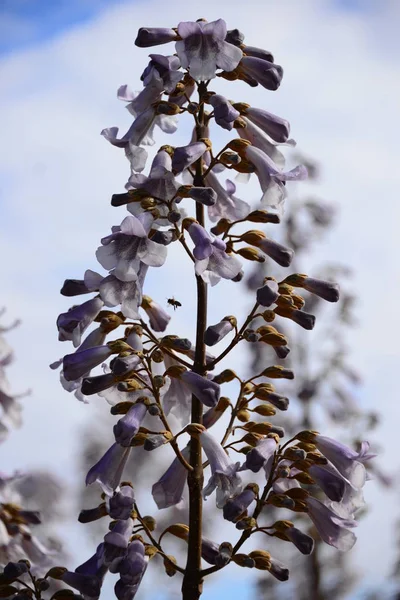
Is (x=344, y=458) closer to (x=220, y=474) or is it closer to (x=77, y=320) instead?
(x=220, y=474)

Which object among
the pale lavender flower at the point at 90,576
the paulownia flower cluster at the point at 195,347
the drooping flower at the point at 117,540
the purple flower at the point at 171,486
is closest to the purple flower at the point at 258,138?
the paulownia flower cluster at the point at 195,347

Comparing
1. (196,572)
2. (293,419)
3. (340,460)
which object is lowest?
(196,572)

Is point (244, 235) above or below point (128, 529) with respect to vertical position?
above

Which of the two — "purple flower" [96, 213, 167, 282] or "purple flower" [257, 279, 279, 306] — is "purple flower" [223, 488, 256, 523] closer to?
"purple flower" [257, 279, 279, 306]

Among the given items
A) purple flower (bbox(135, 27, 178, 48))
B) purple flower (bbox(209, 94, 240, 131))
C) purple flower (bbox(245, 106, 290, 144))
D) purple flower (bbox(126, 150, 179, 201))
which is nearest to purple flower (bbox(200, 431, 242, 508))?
purple flower (bbox(126, 150, 179, 201))

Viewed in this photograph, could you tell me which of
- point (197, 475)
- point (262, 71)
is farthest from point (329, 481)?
point (262, 71)

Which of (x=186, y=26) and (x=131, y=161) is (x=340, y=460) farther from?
(x=186, y=26)

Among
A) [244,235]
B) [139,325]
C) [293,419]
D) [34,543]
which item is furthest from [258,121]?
[293,419]

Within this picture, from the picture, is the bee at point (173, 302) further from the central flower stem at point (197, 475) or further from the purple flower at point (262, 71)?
the purple flower at point (262, 71)
